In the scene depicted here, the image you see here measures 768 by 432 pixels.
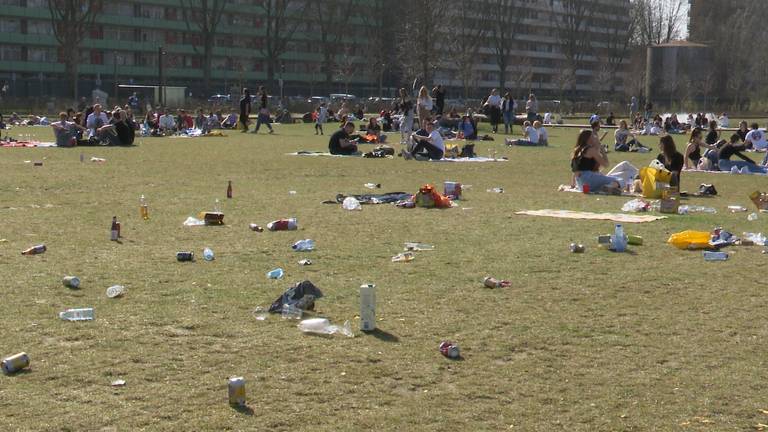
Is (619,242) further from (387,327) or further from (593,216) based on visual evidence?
(387,327)

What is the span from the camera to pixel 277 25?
3930 inches

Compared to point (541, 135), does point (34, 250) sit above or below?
below

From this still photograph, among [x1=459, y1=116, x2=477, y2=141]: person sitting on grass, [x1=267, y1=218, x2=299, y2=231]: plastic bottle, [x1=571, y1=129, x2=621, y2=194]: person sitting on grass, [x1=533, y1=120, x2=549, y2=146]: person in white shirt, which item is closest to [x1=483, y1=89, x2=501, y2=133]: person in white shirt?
[x1=459, y1=116, x2=477, y2=141]: person sitting on grass

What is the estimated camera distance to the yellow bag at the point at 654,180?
1784cm

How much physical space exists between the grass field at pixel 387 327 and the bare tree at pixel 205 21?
8084 centimetres

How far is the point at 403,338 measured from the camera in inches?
304

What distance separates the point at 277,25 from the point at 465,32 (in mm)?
26389

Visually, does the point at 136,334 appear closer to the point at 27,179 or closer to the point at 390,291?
the point at 390,291

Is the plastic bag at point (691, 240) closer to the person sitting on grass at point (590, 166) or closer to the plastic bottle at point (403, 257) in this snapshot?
the plastic bottle at point (403, 257)

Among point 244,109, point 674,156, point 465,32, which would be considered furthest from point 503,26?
point 674,156

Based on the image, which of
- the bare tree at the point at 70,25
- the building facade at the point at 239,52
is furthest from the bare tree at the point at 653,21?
the bare tree at the point at 70,25

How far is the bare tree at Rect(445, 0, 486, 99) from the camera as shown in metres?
104

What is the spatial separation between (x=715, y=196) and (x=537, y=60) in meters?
131

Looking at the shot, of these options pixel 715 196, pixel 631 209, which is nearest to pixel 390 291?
pixel 631 209
